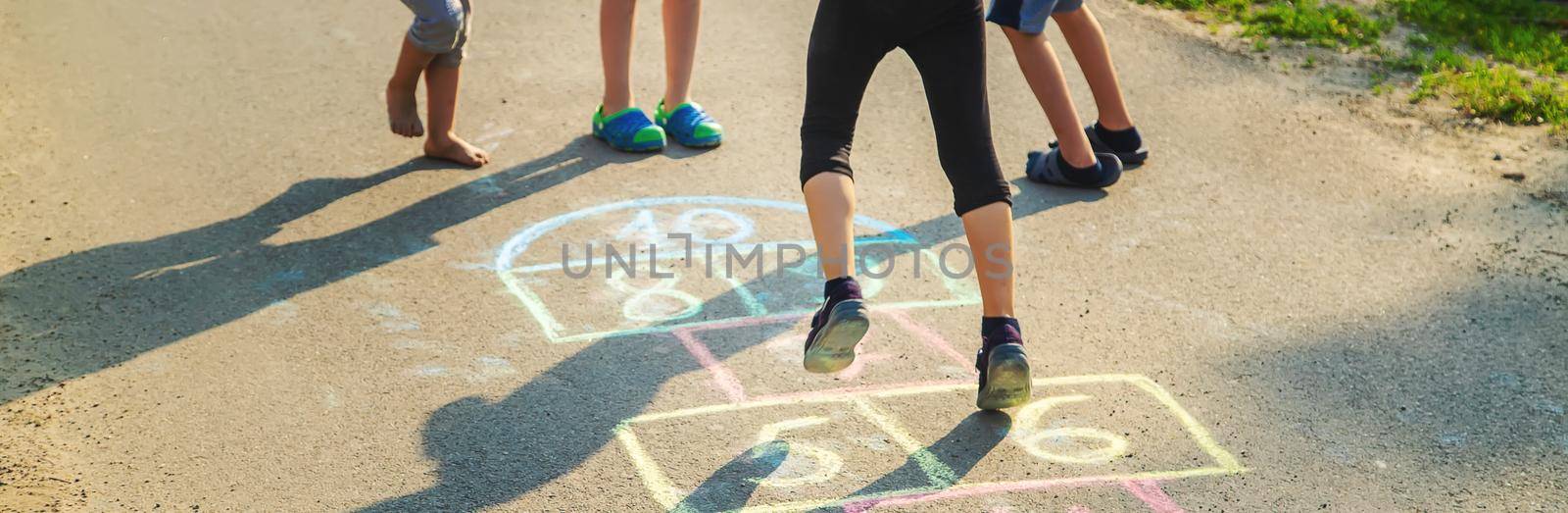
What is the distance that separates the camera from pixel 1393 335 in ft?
13.1

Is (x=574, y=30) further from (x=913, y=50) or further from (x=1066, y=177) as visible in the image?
(x=913, y=50)

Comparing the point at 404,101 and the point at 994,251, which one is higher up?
the point at 994,251

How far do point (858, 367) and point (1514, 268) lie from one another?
2.32 m

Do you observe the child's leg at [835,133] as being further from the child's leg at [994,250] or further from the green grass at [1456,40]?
the green grass at [1456,40]

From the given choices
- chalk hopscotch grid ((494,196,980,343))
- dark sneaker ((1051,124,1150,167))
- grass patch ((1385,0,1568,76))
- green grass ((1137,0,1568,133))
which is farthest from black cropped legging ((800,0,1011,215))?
grass patch ((1385,0,1568,76))

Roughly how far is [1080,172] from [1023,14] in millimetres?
620

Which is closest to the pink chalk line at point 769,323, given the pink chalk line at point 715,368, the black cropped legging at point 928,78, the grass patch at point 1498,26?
the pink chalk line at point 715,368

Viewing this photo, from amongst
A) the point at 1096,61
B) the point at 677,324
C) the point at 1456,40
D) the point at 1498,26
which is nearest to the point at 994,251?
the point at 677,324

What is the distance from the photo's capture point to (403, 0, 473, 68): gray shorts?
4.48 metres

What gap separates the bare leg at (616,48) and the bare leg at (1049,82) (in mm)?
1373

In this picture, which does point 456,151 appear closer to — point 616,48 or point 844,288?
point 616,48

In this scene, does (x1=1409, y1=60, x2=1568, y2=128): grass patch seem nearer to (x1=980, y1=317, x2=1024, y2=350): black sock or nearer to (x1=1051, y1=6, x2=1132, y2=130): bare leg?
(x1=1051, y1=6, x2=1132, y2=130): bare leg

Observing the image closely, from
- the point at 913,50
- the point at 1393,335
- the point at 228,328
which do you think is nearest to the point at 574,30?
the point at 228,328

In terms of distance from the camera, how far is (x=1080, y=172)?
4.91 m
